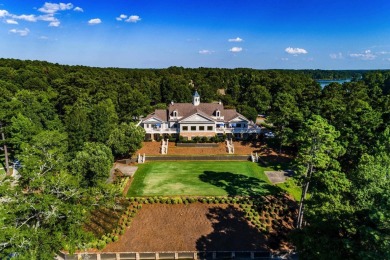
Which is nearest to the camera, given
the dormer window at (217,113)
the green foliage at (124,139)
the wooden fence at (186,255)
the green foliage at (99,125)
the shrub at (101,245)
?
the wooden fence at (186,255)

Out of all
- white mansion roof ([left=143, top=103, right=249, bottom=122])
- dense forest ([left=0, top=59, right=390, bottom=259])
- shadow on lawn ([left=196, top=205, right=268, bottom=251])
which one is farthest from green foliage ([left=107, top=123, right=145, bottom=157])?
shadow on lawn ([left=196, top=205, right=268, bottom=251])

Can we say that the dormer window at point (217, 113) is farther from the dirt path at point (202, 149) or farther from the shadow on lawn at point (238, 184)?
the shadow on lawn at point (238, 184)

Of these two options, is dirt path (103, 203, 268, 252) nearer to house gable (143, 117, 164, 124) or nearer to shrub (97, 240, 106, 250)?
shrub (97, 240, 106, 250)

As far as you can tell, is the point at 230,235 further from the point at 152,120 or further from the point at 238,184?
the point at 152,120

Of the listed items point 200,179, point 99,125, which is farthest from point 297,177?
point 99,125

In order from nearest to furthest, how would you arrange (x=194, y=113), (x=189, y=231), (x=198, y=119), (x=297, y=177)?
(x=297, y=177) → (x=189, y=231) → (x=194, y=113) → (x=198, y=119)

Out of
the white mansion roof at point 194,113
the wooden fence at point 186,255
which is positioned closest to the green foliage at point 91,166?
the wooden fence at point 186,255
